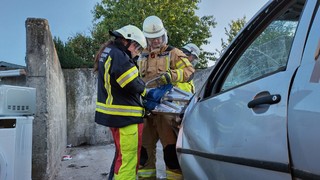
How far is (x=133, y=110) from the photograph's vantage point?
3609mm

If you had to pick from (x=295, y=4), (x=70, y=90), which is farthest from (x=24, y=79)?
(x=70, y=90)

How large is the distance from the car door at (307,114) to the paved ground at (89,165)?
3851mm

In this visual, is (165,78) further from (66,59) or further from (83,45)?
(83,45)

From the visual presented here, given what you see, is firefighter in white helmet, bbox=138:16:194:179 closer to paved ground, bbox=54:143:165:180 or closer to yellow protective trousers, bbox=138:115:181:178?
yellow protective trousers, bbox=138:115:181:178

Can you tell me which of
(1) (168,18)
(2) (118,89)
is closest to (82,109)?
(2) (118,89)

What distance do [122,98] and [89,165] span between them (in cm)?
304

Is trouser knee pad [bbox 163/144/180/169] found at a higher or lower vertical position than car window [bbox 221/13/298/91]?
lower

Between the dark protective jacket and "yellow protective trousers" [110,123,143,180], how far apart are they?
8 cm

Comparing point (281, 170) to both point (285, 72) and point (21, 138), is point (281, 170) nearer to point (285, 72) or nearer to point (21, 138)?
point (285, 72)

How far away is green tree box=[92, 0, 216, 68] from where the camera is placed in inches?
792

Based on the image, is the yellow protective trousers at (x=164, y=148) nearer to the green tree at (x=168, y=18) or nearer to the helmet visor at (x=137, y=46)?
the helmet visor at (x=137, y=46)

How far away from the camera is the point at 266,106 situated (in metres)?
1.52

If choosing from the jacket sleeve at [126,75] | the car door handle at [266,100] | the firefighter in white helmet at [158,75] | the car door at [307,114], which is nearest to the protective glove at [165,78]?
the firefighter in white helmet at [158,75]

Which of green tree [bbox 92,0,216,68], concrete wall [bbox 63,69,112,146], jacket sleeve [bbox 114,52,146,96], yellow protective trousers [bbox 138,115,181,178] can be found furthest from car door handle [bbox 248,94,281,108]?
green tree [bbox 92,0,216,68]
